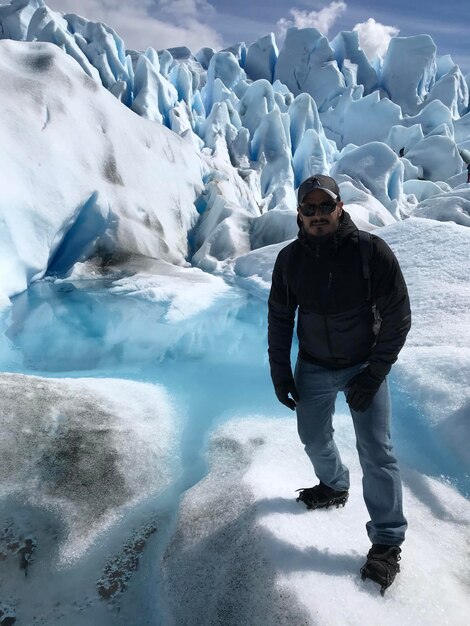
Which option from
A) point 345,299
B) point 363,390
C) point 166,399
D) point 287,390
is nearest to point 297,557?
point 287,390

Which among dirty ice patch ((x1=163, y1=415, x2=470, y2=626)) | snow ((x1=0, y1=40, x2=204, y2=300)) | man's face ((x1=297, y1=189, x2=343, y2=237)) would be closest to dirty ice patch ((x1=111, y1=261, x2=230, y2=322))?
snow ((x1=0, y1=40, x2=204, y2=300))

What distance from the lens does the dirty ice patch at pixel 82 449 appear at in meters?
2.95

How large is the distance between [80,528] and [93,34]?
34826 millimetres

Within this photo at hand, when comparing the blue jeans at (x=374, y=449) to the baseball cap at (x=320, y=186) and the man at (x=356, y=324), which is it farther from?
the baseball cap at (x=320, y=186)

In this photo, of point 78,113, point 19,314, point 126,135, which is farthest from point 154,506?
point 126,135

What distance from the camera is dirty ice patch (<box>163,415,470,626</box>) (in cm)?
196

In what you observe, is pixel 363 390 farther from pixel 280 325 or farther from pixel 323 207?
pixel 323 207

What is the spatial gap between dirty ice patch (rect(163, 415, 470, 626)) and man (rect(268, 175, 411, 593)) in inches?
6.2

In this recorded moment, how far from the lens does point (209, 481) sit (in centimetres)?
310

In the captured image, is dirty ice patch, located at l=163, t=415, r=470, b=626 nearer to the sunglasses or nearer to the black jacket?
the black jacket

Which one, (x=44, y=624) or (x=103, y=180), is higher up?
(x=44, y=624)

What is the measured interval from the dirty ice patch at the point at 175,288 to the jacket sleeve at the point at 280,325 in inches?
227

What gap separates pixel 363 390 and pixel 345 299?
0.42 m

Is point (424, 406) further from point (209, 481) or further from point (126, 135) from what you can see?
point (126, 135)
